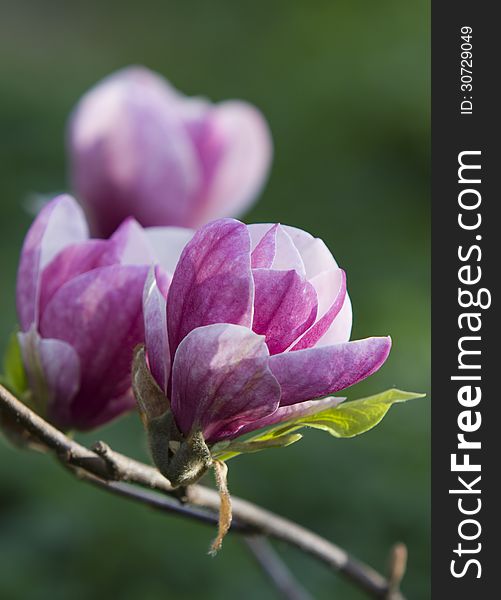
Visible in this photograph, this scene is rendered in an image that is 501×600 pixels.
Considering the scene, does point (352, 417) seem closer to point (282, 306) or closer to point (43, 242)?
point (282, 306)

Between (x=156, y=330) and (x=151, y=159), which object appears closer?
(x=156, y=330)

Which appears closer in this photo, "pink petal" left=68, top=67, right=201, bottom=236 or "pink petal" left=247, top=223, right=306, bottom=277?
"pink petal" left=247, top=223, right=306, bottom=277

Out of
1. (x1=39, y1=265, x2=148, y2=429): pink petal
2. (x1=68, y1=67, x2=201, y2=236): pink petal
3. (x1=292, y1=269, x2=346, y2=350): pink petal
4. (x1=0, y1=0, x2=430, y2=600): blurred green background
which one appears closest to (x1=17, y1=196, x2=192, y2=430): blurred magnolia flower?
(x1=39, y1=265, x2=148, y2=429): pink petal

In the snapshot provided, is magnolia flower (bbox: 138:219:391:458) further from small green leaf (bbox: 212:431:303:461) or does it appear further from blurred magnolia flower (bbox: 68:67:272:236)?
blurred magnolia flower (bbox: 68:67:272:236)

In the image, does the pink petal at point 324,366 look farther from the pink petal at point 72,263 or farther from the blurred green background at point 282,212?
the blurred green background at point 282,212

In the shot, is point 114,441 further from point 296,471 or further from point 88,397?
point 88,397

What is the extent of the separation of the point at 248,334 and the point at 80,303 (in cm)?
13

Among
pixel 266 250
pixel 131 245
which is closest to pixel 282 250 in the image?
pixel 266 250

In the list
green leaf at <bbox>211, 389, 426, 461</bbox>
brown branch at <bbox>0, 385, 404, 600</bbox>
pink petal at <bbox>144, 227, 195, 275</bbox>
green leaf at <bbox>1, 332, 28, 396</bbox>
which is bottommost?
brown branch at <bbox>0, 385, 404, 600</bbox>

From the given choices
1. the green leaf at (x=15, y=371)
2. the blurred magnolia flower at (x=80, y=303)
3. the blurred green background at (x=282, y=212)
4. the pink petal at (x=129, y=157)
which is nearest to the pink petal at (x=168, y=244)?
the blurred magnolia flower at (x=80, y=303)

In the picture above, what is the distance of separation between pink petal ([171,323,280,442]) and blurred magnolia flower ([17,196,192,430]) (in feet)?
0.26

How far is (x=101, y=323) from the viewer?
1.65ft

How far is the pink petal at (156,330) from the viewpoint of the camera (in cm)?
43

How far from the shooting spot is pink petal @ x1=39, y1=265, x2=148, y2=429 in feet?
1.62
